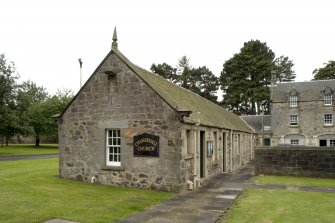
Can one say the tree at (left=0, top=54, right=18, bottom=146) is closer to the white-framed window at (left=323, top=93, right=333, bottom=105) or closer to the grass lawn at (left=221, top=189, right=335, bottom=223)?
the grass lawn at (left=221, top=189, right=335, bottom=223)

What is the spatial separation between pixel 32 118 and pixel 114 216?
5147cm

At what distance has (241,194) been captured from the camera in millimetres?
14172

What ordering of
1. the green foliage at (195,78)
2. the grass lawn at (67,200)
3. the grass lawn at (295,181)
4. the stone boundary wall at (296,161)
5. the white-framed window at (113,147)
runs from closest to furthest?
the grass lawn at (67,200)
the white-framed window at (113,147)
the grass lawn at (295,181)
the stone boundary wall at (296,161)
the green foliage at (195,78)

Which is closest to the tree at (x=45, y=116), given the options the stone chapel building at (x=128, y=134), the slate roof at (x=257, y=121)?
the slate roof at (x=257, y=121)

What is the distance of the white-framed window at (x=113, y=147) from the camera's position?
15594 millimetres

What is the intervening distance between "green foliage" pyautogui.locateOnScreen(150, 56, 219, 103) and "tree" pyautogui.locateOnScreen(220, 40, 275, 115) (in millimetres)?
3121

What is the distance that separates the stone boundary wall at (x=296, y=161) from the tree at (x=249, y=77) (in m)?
45.7

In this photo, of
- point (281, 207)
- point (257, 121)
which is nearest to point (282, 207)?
point (281, 207)

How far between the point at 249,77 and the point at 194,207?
60543 mm

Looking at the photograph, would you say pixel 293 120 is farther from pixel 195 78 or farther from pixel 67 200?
pixel 67 200

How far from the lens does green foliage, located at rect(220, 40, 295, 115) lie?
66.6m

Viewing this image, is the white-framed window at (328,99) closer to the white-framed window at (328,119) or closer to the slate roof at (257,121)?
the white-framed window at (328,119)

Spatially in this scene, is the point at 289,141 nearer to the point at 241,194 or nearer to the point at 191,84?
the point at 191,84

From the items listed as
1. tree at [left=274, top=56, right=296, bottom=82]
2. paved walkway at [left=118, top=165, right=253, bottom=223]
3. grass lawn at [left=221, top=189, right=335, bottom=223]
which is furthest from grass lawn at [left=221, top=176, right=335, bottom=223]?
tree at [left=274, top=56, right=296, bottom=82]
